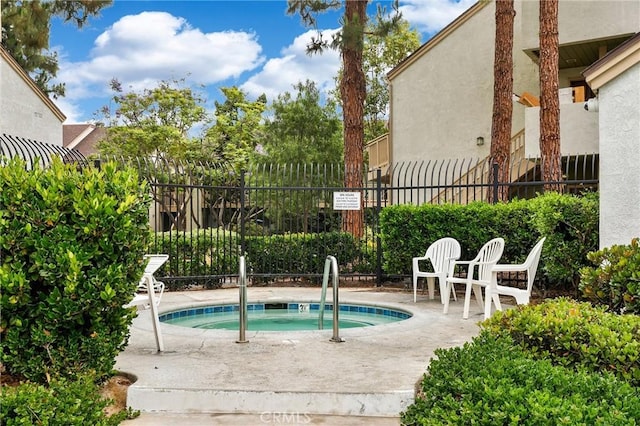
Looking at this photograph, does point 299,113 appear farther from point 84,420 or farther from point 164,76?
point 84,420

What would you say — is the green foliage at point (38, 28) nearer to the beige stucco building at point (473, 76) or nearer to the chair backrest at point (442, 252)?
the beige stucco building at point (473, 76)

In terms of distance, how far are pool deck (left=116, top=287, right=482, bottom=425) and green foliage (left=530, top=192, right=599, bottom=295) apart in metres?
2.15

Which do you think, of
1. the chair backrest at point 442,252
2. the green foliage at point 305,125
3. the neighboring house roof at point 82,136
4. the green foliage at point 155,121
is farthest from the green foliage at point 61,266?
the neighboring house roof at point 82,136

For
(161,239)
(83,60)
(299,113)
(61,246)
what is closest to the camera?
(61,246)

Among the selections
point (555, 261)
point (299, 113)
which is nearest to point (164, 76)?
point (299, 113)

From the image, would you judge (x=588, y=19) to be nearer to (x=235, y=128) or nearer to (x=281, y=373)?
(x=281, y=373)

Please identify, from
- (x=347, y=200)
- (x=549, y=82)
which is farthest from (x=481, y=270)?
(x=549, y=82)

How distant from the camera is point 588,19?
50.1 ft

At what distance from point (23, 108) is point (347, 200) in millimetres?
11020

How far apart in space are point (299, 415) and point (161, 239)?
798 cm

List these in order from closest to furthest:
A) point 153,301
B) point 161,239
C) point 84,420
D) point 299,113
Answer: point 84,420
point 153,301
point 161,239
point 299,113

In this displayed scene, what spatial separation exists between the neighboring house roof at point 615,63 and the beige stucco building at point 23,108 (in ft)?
45.8

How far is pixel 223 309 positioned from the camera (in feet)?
30.0

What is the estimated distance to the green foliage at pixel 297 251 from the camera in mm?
Answer: 12148
